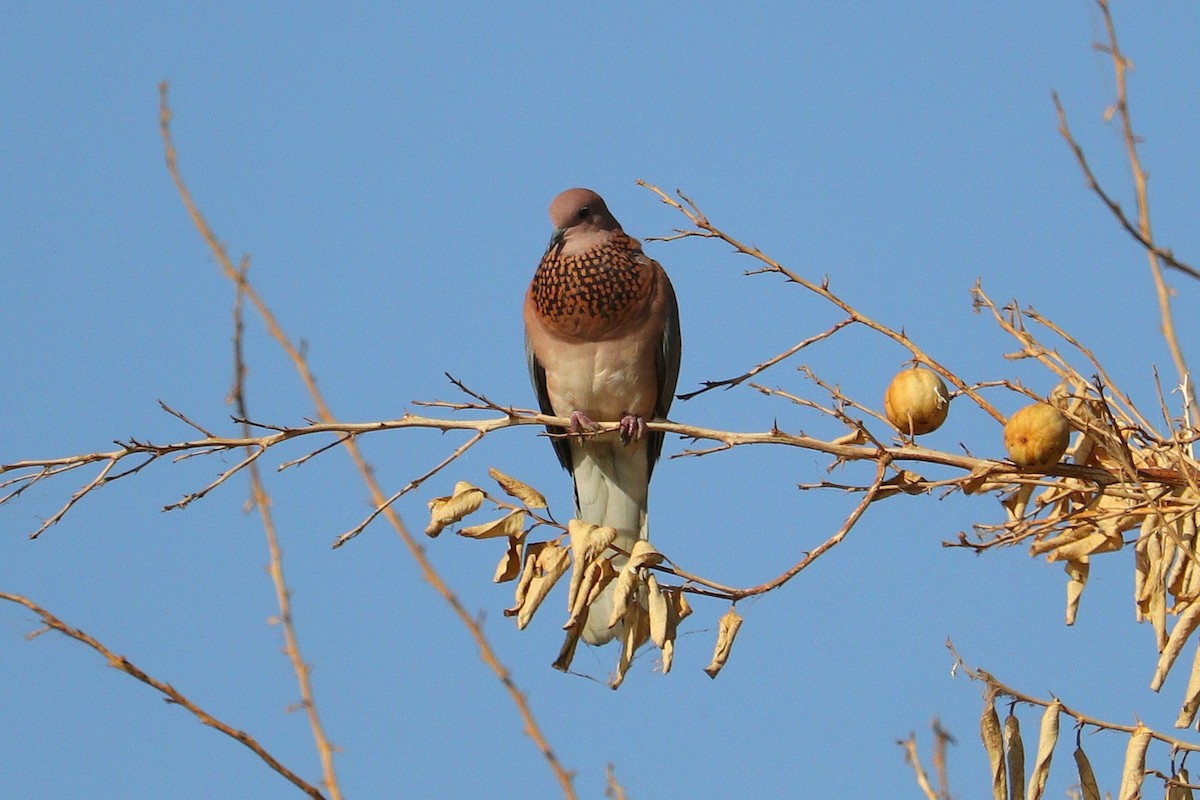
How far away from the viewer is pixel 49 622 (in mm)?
2117

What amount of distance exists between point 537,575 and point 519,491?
183 mm

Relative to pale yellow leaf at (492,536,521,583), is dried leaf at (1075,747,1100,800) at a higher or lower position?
lower

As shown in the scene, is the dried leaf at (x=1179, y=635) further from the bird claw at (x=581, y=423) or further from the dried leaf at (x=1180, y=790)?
the bird claw at (x=581, y=423)

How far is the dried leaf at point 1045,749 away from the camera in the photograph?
230 cm

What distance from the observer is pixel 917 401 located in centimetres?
290

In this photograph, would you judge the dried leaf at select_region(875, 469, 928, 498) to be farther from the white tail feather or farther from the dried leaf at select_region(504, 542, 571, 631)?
the white tail feather

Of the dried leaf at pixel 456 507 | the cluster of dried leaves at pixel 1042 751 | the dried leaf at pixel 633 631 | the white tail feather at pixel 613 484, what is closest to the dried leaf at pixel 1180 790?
the cluster of dried leaves at pixel 1042 751

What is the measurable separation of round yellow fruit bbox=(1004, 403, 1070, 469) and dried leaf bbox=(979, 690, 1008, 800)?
0.47 m

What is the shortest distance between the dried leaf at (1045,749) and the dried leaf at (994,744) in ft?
0.15

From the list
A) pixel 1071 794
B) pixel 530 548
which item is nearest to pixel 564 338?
pixel 530 548

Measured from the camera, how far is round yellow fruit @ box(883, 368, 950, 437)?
114 inches

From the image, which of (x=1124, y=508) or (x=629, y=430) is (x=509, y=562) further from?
(x=629, y=430)

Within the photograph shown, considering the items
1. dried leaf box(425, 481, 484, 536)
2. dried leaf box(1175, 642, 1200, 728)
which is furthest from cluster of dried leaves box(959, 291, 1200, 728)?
dried leaf box(425, 481, 484, 536)

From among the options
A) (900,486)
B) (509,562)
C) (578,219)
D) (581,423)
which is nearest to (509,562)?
(509,562)
